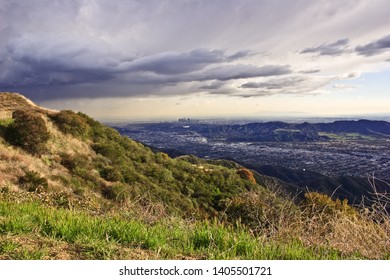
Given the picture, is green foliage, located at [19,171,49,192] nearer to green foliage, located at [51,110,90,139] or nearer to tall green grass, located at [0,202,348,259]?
green foliage, located at [51,110,90,139]

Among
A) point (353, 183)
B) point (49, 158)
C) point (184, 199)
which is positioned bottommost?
point (353, 183)

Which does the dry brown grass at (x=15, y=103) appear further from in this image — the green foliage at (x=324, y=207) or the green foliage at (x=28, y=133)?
the green foliage at (x=324, y=207)

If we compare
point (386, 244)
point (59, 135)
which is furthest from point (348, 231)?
point (59, 135)

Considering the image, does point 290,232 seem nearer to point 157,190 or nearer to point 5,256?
point 5,256

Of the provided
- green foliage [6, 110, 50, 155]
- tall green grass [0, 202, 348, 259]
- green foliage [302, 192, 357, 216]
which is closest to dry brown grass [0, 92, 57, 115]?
green foliage [6, 110, 50, 155]

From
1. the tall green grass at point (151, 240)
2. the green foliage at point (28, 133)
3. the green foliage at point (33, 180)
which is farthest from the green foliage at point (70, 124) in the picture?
the tall green grass at point (151, 240)
